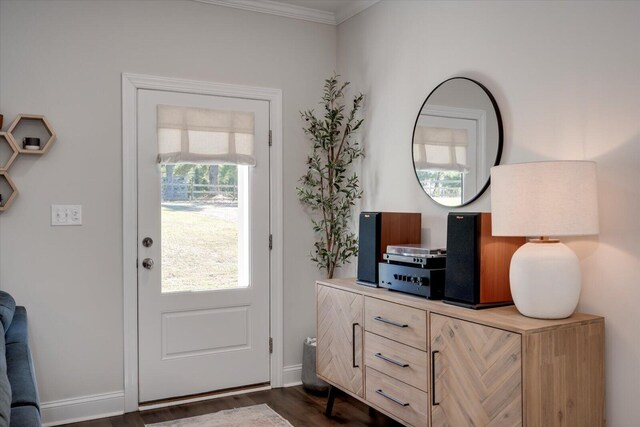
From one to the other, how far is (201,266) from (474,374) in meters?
2.01

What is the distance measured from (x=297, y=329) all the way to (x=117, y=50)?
2196mm

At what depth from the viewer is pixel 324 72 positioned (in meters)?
3.99

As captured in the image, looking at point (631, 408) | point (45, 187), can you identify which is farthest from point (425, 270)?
point (45, 187)

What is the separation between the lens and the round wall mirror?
267 cm

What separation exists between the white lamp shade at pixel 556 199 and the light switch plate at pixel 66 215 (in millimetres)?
2458

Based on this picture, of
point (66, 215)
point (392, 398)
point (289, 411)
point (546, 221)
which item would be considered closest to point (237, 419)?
point (289, 411)

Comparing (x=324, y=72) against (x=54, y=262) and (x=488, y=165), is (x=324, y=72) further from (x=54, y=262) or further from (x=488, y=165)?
(x=54, y=262)

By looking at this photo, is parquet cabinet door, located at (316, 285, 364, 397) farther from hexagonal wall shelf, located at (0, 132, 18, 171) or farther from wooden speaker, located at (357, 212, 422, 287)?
hexagonal wall shelf, located at (0, 132, 18, 171)

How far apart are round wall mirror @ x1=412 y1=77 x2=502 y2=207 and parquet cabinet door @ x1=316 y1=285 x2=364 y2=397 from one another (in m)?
0.77

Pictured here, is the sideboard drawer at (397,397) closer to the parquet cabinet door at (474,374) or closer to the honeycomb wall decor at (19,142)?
the parquet cabinet door at (474,374)

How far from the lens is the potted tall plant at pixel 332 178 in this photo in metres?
3.76

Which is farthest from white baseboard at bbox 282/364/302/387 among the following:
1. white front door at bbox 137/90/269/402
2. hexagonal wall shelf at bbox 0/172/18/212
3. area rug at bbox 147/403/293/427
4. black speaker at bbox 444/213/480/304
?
hexagonal wall shelf at bbox 0/172/18/212

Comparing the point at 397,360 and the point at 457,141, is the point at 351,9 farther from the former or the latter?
the point at 397,360

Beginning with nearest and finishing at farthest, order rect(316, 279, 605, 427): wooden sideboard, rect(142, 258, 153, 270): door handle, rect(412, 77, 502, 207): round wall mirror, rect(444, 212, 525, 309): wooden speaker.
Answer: rect(316, 279, 605, 427): wooden sideboard
rect(444, 212, 525, 309): wooden speaker
rect(412, 77, 502, 207): round wall mirror
rect(142, 258, 153, 270): door handle
